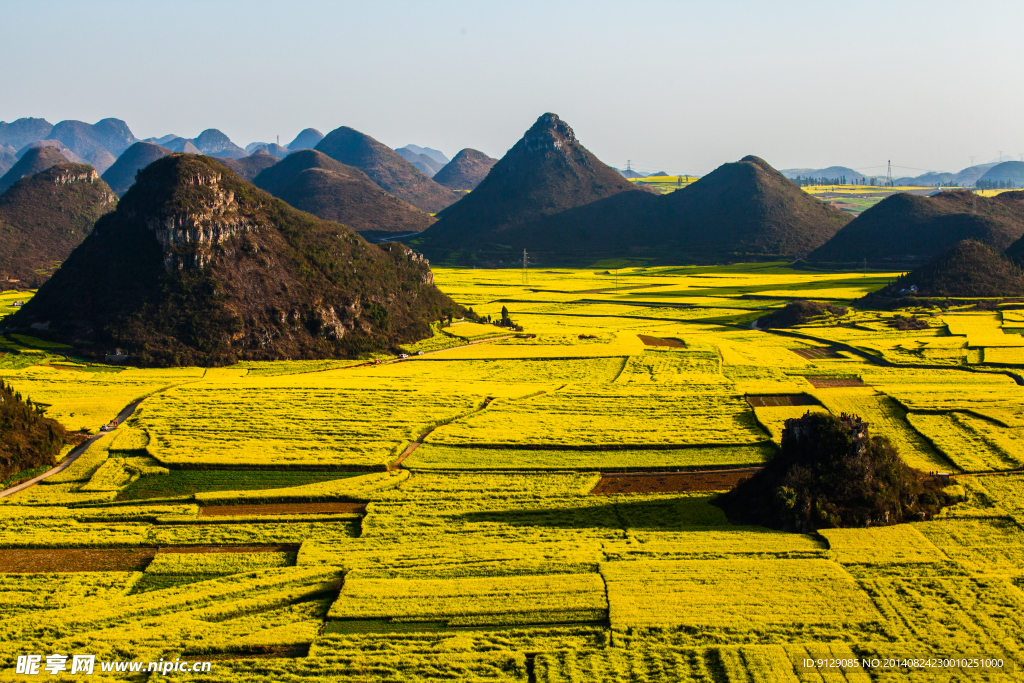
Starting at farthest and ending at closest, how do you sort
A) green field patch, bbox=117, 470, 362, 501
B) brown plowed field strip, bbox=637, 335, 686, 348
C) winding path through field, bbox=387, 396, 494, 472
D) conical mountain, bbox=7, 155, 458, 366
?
brown plowed field strip, bbox=637, 335, 686, 348 < conical mountain, bbox=7, 155, 458, 366 < winding path through field, bbox=387, 396, 494, 472 < green field patch, bbox=117, 470, 362, 501

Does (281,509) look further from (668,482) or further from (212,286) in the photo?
(212,286)

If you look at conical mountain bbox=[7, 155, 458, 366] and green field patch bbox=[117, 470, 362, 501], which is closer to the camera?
green field patch bbox=[117, 470, 362, 501]

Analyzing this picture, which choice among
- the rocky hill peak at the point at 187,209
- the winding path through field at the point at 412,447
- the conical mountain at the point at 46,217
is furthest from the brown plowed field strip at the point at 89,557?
the conical mountain at the point at 46,217

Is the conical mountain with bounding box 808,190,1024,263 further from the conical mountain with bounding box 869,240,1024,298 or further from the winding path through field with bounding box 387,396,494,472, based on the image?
the winding path through field with bounding box 387,396,494,472

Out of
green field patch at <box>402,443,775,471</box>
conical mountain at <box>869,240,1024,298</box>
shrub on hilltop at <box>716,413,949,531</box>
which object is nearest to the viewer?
shrub on hilltop at <box>716,413,949,531</box>

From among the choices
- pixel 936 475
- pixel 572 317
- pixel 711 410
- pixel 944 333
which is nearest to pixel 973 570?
pixel 936 475

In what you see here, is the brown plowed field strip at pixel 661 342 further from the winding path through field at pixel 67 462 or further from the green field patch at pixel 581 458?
the winding path through field at pixel 67 462

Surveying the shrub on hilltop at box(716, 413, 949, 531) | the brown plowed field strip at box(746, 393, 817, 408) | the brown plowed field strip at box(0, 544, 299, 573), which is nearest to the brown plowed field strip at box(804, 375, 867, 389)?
the brown plowed field strip at box(746, 393, 817, 408)
